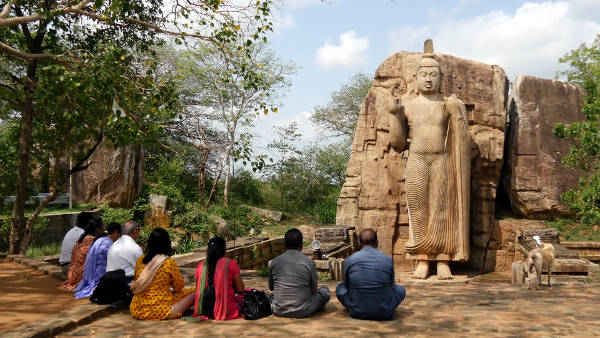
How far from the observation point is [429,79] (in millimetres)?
8781

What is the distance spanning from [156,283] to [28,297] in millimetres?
2221

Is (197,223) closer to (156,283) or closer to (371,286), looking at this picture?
(156,283)

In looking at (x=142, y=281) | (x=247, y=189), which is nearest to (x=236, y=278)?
(x=142, y=281)

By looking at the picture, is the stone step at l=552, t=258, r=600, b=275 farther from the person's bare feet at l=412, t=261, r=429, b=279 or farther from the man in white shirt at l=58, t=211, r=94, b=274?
the man in white shirt at l=58, t=211, r=94, b=274

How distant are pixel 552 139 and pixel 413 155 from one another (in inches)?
139

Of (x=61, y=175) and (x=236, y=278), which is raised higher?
(x=61, y=175)

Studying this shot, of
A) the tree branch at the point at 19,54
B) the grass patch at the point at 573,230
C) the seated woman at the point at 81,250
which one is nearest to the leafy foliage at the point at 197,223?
the seated woman at the point at 81,250

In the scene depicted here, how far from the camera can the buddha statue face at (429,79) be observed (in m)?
8.80

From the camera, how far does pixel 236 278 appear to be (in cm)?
490

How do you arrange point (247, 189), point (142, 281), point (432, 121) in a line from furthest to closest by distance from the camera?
point (247, 189), point (432, 121), point (142, 281)

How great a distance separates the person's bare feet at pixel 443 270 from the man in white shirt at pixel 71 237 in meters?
5.35

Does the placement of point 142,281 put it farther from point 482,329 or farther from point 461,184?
point 461,184

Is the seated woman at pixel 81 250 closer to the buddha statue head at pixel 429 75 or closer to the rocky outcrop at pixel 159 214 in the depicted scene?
the buddha statue head at pixel 429 75

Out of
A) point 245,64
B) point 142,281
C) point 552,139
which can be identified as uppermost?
point 245,64
